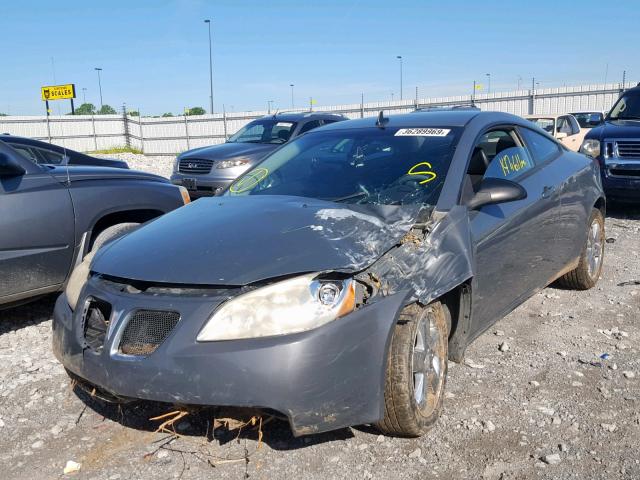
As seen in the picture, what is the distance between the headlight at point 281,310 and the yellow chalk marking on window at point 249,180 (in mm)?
1627

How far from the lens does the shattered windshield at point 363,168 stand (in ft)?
11.8

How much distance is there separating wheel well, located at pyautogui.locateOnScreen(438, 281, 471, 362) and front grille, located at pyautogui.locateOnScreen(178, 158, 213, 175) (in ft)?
28.1

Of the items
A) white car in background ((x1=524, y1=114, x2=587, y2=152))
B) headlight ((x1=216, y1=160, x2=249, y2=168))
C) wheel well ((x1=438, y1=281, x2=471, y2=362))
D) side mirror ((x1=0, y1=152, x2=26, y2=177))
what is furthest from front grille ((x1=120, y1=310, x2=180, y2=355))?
white car in background ((x1=524, y1=114, x2=587, y2=152))

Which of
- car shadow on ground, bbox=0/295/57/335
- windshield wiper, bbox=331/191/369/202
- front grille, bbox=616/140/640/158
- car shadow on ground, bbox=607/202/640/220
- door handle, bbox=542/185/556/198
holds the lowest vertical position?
car shadow on ground, bbox=607/202/640/220

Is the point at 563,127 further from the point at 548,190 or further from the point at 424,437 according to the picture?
the point at 424,437

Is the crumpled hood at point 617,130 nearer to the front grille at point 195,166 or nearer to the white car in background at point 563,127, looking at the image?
the white car in background at point 563,127

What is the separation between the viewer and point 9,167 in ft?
14.6

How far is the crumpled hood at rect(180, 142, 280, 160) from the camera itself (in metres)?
11.4

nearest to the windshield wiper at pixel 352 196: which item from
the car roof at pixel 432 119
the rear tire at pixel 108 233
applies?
the car roof at pixel 432 119

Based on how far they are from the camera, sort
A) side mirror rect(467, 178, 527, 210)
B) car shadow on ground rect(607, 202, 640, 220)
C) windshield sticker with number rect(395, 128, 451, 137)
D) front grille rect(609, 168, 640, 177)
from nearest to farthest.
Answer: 1. side mirror rect(467, 178, 527, 210)
2. windshield sticker with number rect(395, 128, 451, 137)
3. front grille rect(609, 168, 640, 177)
4. car shadow on ground rect(607, 202, 640, 220)

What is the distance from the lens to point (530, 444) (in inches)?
118

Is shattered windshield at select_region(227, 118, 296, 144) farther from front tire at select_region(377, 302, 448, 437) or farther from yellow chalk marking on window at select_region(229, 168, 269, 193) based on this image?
front tire at select_region(377, 302, 448, 437)

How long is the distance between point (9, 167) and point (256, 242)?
8.23ft

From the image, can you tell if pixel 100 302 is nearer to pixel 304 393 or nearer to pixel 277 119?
pixel 304 393
